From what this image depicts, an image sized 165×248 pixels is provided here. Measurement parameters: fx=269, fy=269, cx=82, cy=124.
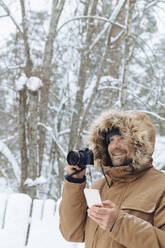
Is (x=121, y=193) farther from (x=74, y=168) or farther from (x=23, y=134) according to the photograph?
(x=23, y=134)

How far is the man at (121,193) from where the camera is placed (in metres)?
1.23

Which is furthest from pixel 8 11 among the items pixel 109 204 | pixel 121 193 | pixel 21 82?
pixel 109 204

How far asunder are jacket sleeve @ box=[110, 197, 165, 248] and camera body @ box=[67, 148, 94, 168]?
447 millimetres

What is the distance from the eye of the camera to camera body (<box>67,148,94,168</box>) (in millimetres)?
1583

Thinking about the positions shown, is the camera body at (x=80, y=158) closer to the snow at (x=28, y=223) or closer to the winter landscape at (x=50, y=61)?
the snow at (x=28, y=223)

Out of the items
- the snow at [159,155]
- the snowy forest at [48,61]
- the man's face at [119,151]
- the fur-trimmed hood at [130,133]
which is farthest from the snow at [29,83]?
the man's face at [119,151]

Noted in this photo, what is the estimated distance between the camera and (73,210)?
1.66 metres

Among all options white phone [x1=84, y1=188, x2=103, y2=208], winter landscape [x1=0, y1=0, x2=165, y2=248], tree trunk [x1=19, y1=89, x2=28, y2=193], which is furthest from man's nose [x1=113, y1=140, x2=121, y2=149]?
tree trunk [x1=19, y1=89, x2=28, y2=193]

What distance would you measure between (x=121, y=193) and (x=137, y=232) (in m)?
0.31

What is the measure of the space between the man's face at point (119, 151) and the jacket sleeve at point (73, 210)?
26 cm

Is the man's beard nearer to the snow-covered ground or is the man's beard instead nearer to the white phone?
the white phone

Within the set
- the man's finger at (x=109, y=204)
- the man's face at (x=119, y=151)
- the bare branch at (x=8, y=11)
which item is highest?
the bare branch at (x=8, y=11)

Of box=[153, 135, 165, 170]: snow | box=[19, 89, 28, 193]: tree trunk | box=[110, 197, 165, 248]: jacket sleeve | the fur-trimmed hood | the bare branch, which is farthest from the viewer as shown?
box=[19, 89, 28, 193]: tree trunk

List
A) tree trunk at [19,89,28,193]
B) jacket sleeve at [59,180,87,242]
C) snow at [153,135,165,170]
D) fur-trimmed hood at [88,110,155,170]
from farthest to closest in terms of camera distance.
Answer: tree trunk at [19,89,28,193], snow at [153,135,165,170], jacket sleeve at [59,180,87,242], fur-trimmed hood at [88,110,155,170]
